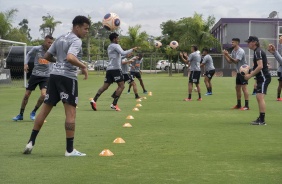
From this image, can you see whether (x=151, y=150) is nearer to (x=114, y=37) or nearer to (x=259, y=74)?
(x=259, y=74)

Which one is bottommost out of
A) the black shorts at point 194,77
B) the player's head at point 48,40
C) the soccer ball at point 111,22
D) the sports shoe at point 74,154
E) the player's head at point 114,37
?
the sports shoe at point 74,154

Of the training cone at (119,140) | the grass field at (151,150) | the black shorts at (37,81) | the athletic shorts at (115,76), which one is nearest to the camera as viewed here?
the grass field at (151,150)

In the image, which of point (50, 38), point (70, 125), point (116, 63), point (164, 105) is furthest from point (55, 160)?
point (164, 105)

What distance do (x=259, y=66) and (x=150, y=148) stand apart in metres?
4.69

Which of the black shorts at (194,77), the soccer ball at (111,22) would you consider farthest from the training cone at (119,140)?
the black shorts at (194,77)

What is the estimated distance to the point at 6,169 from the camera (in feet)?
25.7

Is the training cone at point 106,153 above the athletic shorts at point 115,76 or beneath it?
beneath

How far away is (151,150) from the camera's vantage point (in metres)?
9.60

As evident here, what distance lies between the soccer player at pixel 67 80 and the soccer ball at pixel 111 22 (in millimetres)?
10591

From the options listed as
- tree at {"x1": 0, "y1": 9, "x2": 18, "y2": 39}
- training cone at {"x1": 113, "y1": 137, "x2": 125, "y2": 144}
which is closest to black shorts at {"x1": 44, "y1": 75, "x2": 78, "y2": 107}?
training cone at {"x1": 113, "y1": 137, "x2": 125, "y2": 144}

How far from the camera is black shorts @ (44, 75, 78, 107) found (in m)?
9.00

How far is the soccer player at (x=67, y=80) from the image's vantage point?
8.95m

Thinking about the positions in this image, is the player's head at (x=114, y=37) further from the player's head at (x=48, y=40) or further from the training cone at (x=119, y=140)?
the training cone at (x=119, y=140)

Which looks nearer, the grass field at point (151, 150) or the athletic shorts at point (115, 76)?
the grass field at point (151, 150)
